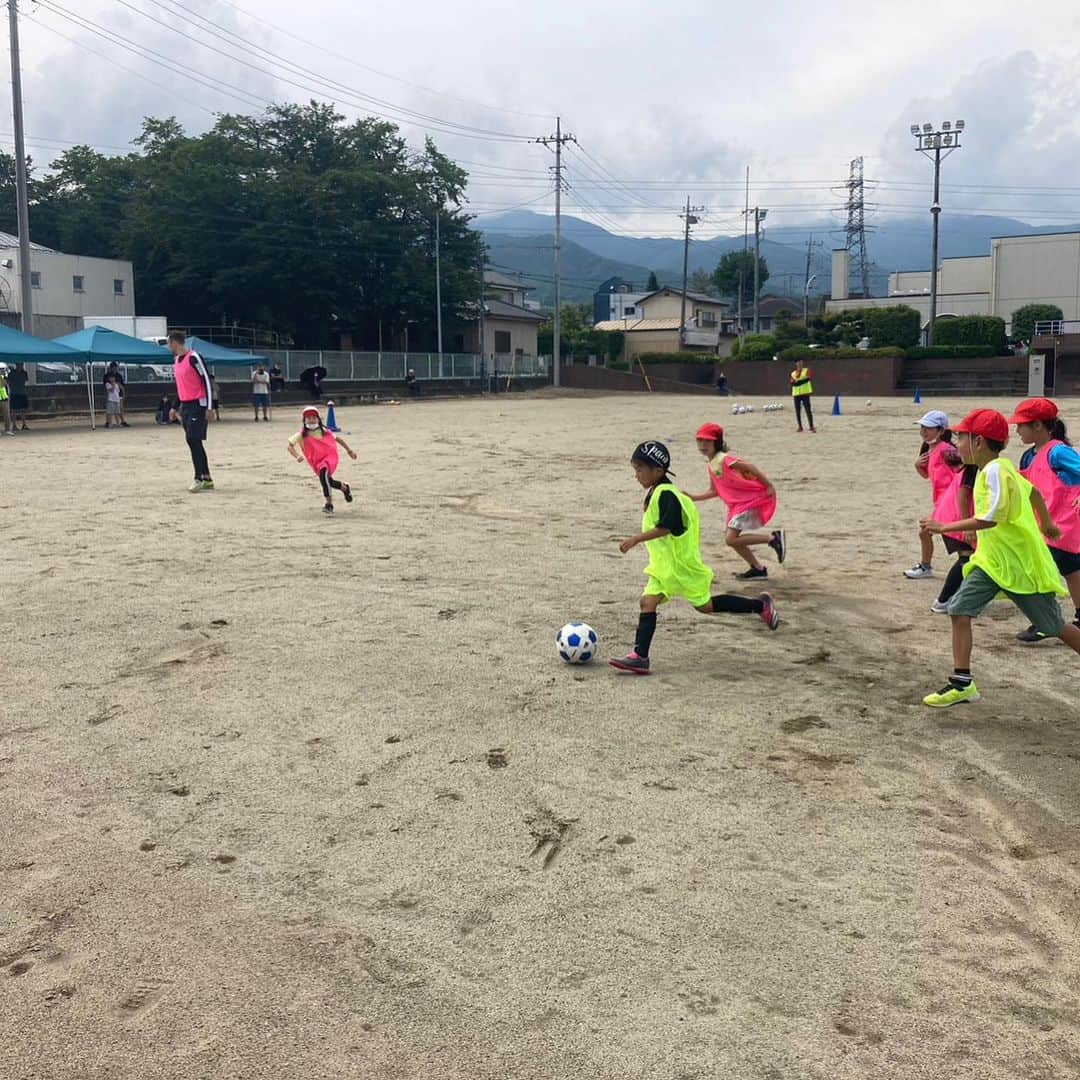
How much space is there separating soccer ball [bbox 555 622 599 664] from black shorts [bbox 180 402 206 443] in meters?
8.59

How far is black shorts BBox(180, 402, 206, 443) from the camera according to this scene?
13391 mm

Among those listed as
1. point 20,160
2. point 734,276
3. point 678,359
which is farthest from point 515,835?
point 734,276

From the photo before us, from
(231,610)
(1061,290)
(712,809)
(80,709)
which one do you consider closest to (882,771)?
(712,809)

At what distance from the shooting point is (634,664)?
6215mm

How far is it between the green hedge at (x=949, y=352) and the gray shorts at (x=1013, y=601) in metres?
49.0

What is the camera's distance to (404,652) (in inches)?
260

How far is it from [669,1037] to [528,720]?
2605 millimetres

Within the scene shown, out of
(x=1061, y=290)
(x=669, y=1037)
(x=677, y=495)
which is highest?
(x=1061, y=290)

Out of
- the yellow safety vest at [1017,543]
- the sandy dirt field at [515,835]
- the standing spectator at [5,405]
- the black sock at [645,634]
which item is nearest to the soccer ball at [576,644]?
the sandy dirt field at [515,835]

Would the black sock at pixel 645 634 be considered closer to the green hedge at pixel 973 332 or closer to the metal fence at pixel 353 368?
the metal fence at pixel 353 368

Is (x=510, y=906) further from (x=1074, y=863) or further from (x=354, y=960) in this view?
(x=1074, y=863)

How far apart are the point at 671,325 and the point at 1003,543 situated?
262ft

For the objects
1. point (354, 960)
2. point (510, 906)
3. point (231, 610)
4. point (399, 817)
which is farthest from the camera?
point (231, 610)

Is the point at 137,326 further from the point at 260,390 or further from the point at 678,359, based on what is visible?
the point at 678,359
